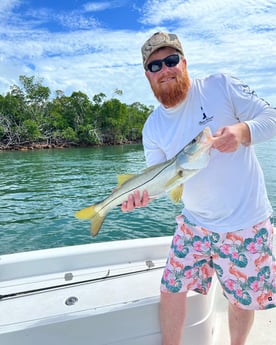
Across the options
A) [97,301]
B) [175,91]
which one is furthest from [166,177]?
[97,301]

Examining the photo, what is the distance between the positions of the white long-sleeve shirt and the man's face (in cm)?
5

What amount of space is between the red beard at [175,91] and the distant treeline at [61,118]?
4826 cm

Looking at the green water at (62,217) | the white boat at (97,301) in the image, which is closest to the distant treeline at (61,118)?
the green water at (62,217)

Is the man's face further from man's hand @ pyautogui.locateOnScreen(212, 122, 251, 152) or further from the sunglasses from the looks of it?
man's hand @ pyautogui.locateOnScreen(212, 122, 251, 152)

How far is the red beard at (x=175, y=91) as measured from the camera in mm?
1978

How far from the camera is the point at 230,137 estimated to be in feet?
5.38

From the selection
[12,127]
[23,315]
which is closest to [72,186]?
[23,315]

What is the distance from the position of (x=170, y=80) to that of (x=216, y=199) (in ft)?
2.43

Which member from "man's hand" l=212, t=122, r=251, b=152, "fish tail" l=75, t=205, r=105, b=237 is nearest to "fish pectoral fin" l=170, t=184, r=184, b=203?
"man's hand" l=212, t=122, r=251, b=152

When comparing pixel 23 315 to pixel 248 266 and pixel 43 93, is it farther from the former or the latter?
pixel 43 93

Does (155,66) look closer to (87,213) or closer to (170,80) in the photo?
(170,80)

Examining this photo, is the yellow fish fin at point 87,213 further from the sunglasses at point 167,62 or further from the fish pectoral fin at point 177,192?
the sunglasses at point 167,62

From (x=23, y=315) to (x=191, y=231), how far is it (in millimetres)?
1130

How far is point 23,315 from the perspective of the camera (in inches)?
79.8
